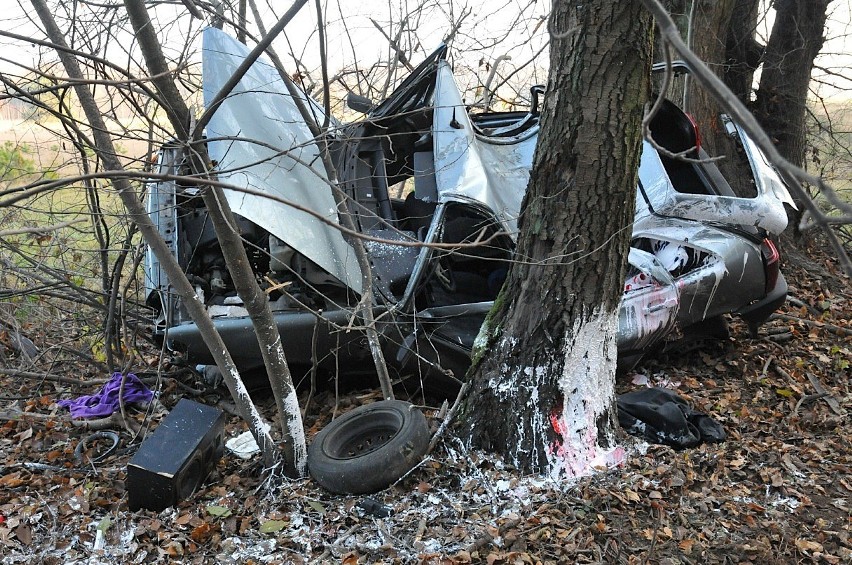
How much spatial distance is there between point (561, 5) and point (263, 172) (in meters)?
2.05

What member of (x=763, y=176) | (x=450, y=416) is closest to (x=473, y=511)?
(x=450, y=416)

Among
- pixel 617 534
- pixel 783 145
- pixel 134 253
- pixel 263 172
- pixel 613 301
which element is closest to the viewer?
pixel 617 534

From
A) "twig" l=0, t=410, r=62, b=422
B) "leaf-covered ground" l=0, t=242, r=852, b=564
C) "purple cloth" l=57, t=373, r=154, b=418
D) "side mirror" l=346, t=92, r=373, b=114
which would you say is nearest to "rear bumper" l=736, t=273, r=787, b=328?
"leaf-covered ground" l=0, t=242, r=852, b=564

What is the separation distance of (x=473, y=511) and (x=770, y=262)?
9.84ft

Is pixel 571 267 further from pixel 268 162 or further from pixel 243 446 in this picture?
pixel 243 446

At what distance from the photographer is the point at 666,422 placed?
397 centimetres

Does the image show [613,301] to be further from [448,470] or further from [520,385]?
[448,470]

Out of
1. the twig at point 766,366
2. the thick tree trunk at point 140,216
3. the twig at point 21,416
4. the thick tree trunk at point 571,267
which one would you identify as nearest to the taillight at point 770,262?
the twig at point 766,366

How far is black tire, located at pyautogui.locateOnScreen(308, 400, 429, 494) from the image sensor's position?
346 centimetres

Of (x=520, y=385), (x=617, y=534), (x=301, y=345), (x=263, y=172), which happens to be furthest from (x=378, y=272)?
(x=617, y=534)

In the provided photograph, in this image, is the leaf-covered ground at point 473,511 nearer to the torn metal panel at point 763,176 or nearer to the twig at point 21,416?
the twig at point 21,416

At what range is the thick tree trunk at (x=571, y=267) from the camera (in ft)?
10.5

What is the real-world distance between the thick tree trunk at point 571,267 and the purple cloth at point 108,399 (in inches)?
93.3

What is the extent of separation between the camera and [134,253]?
514cm
